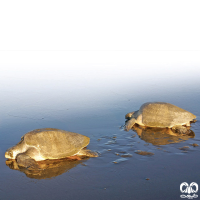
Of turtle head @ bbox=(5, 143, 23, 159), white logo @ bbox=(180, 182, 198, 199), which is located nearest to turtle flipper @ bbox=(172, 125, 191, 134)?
white logo @ bbox=(180, 182, 198, 199)

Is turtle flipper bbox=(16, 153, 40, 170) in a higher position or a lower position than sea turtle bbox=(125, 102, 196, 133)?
lower

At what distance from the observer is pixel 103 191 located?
210 inches

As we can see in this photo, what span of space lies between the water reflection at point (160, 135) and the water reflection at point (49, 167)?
2330 mm

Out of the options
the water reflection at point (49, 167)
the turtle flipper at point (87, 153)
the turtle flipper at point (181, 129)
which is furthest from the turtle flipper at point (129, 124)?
the water reflection at point (49, 167)

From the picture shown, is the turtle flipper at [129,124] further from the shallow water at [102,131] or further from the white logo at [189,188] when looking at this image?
the white logo at [189,188]

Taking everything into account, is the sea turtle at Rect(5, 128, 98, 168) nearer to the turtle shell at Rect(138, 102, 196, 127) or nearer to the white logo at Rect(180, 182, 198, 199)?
the white logo at Rect(180, 182, 198, 199)

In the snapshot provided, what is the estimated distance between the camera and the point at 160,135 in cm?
847

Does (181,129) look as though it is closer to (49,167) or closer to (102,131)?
(102,131)

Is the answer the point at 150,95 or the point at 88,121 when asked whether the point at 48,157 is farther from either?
the point at 150,95

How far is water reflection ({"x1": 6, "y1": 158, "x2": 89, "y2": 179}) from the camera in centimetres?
607

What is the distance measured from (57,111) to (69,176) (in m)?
4.96

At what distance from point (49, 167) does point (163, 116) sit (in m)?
4.47

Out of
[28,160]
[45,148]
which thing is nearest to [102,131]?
[45,148]
